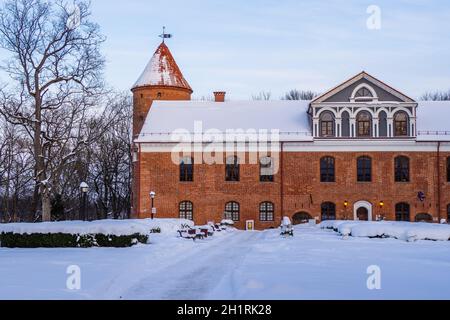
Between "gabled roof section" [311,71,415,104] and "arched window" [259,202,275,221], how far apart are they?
806cm

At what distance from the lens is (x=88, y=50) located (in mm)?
38781

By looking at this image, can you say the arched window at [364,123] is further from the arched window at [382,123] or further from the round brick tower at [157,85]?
the round brick tower at [157,85]

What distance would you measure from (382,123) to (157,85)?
1875cm

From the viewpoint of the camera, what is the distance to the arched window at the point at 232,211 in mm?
46125

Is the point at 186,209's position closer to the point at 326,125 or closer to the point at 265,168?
the point at 265,168

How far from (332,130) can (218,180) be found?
8.97 meters

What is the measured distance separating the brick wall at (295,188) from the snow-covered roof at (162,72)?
9216 mm

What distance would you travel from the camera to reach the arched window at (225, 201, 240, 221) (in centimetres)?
4612

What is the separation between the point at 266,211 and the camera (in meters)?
46.0

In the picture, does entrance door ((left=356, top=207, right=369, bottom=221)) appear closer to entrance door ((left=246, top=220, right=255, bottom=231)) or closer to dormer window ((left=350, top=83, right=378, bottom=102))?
entrance door ((left=246, top=220, right=255, bottom=231))

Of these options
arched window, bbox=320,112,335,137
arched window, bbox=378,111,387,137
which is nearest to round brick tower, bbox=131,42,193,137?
arched window, bbox=320,112,335,137

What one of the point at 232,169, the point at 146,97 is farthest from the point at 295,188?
the point at 146,97

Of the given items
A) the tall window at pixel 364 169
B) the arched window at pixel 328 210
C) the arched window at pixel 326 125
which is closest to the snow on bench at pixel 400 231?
the arched window at pixel 328 210
